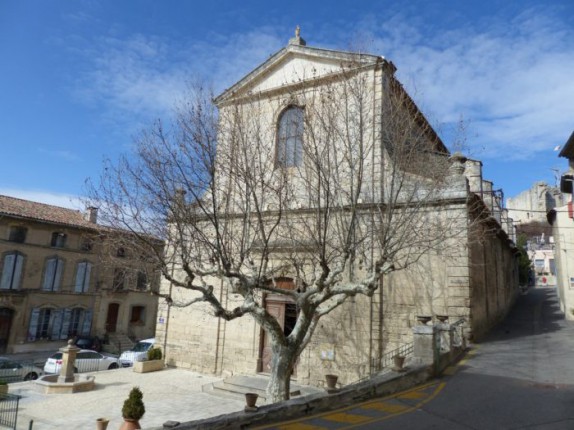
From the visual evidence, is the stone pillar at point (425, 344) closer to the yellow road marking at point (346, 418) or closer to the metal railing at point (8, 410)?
the yellow road marking at point (346, 418)

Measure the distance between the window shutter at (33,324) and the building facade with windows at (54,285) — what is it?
0.06m

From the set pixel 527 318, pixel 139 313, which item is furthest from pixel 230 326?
→ pixel 139 313

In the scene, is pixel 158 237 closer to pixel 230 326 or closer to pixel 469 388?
pixel 230 326

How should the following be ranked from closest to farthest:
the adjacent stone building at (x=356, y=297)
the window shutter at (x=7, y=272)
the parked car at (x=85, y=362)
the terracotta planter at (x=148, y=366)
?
the adjacent stone building at (x=356, y=297)
the terracotta planter at (x=148, y=366)
the parked car at (x=85, y=362)
the window shutter at (x=7, y=272)

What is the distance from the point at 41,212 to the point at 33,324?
750 centimetres

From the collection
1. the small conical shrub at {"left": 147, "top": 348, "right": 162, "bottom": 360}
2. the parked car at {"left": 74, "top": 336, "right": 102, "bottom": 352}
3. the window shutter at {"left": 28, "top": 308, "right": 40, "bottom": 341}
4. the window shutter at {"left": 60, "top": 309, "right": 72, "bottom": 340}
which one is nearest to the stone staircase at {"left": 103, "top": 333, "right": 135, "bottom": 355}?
the parked car at {"left": 74, "top": 336, "right": 102, "bottom": 352}

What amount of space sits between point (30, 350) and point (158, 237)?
69.5 feet

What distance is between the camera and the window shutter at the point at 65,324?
95.0 feet

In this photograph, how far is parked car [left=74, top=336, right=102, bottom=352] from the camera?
2745 cm

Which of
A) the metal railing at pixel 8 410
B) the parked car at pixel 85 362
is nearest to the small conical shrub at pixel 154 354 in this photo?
the parked car at pixel 85 362

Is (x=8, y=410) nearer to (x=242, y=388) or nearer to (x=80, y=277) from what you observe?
(x=242, y=388)

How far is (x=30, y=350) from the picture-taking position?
26.7 m

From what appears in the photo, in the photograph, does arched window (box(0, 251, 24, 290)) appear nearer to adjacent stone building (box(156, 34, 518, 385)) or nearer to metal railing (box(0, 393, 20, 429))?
adjacent stone building (box(156, 34, 518, 385))

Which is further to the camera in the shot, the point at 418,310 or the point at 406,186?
the point at 418,310
